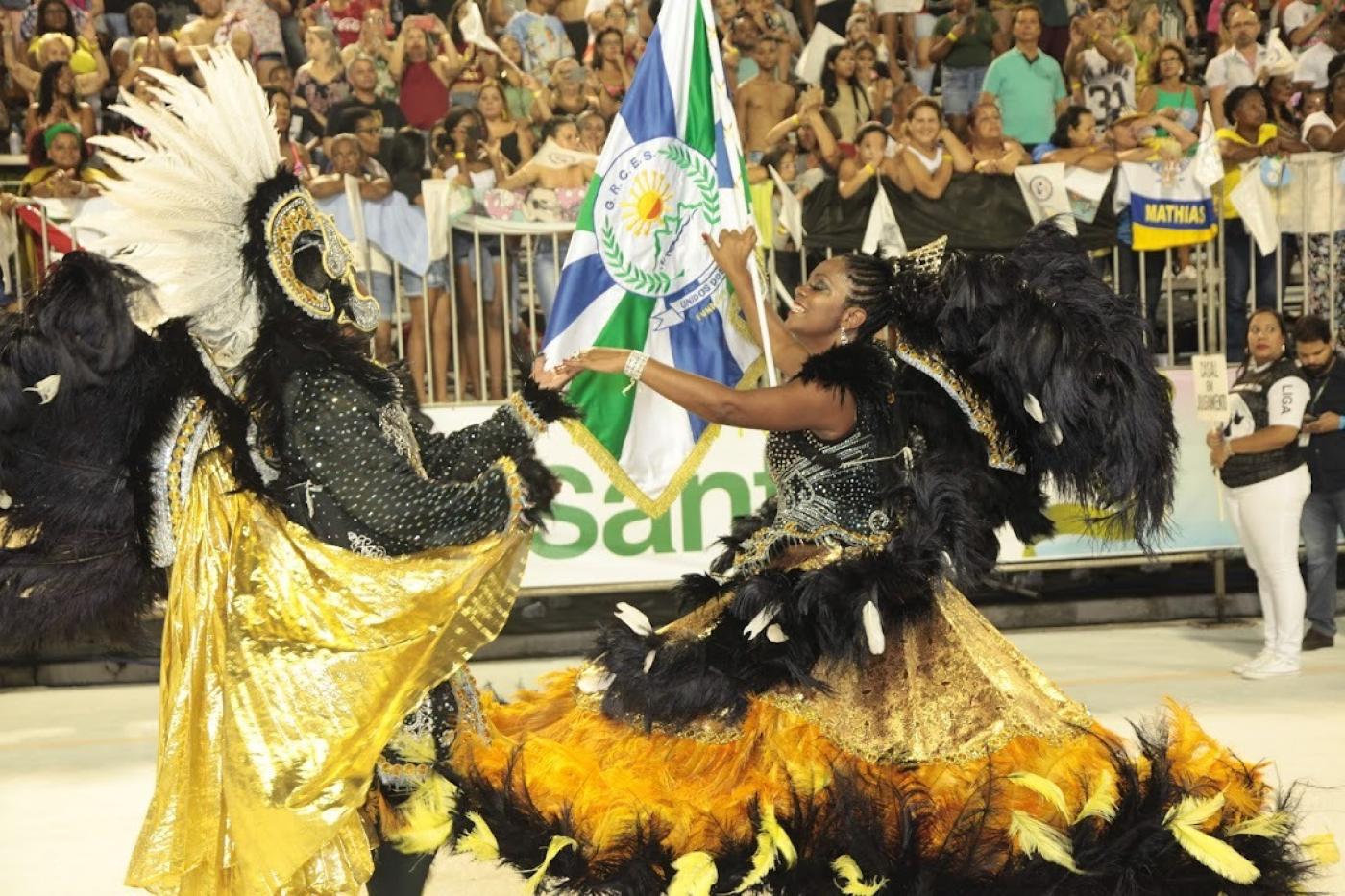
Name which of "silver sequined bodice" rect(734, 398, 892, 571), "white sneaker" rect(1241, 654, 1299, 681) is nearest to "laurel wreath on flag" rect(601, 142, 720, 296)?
"silver sequined bodice" rect(734, 398, 892, 571)

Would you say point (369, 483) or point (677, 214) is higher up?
point (677, 214)

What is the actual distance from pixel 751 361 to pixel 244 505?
2136mm

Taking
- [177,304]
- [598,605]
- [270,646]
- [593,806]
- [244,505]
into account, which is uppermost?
[177,304]

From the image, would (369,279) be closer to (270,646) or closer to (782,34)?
(782,34)

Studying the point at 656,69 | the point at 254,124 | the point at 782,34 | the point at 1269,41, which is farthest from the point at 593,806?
the point at 1269,41

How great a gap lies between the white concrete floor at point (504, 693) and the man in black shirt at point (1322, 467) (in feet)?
0.83

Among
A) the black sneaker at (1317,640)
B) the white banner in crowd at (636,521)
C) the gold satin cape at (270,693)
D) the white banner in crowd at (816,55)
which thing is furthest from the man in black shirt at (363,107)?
the black sneaker at (1317,640)

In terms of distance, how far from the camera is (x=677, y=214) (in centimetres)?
502

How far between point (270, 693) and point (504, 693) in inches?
159

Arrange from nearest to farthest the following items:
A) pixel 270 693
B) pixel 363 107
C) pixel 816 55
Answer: pixel 270 693, pixel 363 107, pixel 816 55

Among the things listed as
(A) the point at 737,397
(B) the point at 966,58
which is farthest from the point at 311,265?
(B) the point at 966,58

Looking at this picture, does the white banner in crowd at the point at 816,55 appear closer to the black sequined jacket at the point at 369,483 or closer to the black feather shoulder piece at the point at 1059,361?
the black feather shoulder piece at the point at 1059,361

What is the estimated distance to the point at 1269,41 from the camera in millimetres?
10125

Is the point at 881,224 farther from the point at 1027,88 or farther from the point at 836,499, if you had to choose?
the point at 836,499
